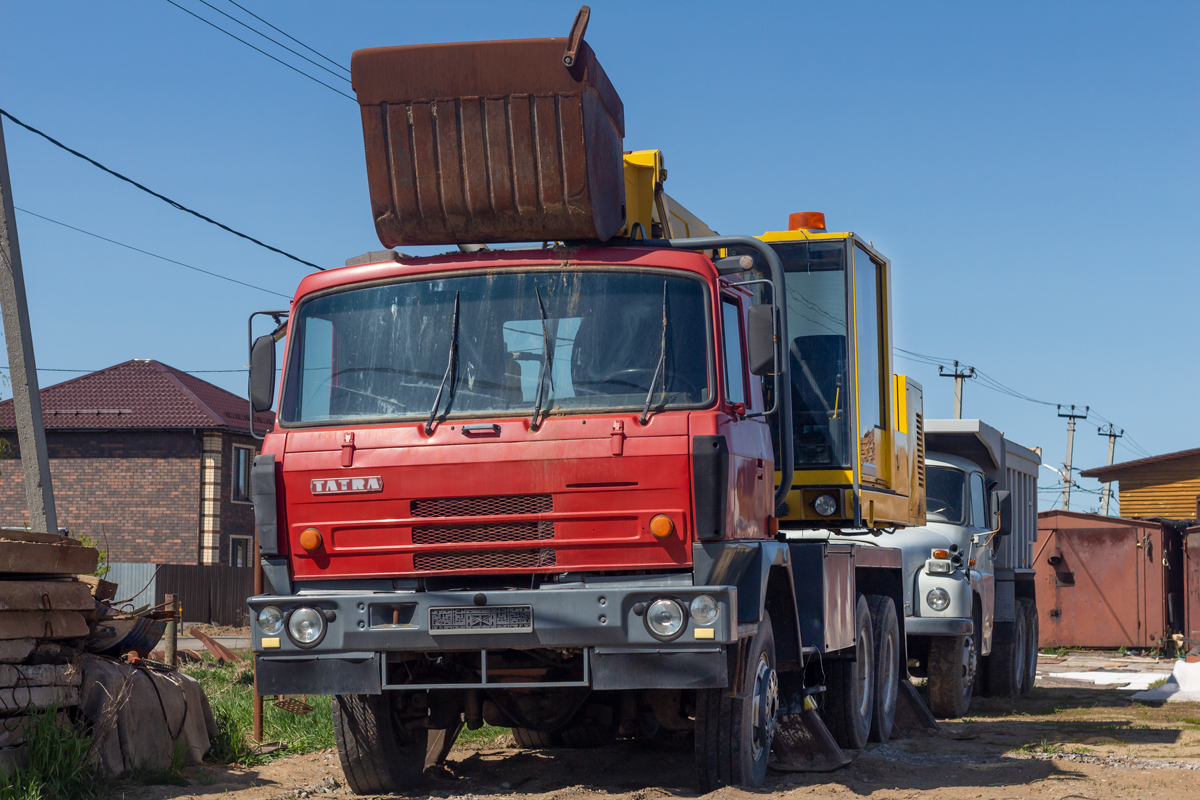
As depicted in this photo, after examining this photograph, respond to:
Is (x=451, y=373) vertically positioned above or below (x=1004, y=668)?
above

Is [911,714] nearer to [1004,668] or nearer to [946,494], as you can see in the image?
[946,494]

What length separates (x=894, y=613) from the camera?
10.7 metres

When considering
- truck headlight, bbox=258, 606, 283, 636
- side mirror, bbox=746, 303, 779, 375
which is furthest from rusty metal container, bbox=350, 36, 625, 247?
truck headlight, bbox=258, 606, 283, 636

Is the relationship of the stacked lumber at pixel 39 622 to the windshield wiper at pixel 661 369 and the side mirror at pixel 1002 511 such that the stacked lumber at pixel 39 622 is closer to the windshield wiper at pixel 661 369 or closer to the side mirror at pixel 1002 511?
the windshield wiper at pixel 661 369

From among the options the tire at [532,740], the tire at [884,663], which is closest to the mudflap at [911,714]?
the tire at [884,663]

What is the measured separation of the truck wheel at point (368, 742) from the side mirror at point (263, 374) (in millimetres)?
1615

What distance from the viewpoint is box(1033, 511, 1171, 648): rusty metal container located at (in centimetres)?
2289

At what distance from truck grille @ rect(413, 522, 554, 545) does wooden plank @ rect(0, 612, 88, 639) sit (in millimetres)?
2446

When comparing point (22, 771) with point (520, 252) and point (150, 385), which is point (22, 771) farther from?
point (150, 385)

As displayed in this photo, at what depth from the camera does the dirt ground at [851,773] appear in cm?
739

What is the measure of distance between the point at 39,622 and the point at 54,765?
0.83m

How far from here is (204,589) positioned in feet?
111

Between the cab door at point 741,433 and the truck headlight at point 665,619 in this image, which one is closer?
the truck headlight at point 665,619

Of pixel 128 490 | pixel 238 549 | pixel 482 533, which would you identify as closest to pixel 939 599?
pixel 482 533
